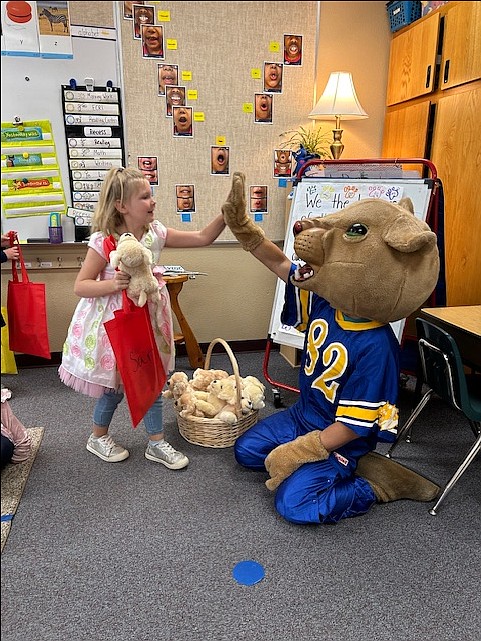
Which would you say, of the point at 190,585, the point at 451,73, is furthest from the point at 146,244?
the point at 451,73

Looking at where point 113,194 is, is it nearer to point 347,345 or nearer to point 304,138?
point 347,345

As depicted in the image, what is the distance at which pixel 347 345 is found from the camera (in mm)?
1623

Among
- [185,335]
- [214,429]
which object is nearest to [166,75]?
[185,335]

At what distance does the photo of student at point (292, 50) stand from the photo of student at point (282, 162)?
0.52 meters

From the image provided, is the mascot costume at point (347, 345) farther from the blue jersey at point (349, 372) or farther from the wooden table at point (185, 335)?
the wooden table at point (185, 335)

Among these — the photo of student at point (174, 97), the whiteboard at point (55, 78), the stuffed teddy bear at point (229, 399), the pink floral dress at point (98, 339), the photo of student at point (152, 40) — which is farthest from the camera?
the photo of student at point (174, 97)

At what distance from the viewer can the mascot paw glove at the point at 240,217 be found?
1507 mm

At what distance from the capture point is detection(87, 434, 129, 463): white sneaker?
2.06 m

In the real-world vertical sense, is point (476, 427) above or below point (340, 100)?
below

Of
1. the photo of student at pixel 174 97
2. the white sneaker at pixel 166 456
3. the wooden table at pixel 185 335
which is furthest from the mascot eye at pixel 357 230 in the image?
the photo of student at pixel 174 97

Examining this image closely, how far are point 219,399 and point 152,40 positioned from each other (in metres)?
2.12

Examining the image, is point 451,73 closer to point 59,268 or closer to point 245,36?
point 245,36

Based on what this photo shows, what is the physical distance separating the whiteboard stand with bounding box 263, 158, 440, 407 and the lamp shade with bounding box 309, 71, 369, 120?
0.52m

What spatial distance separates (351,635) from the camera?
1283 millimetres
